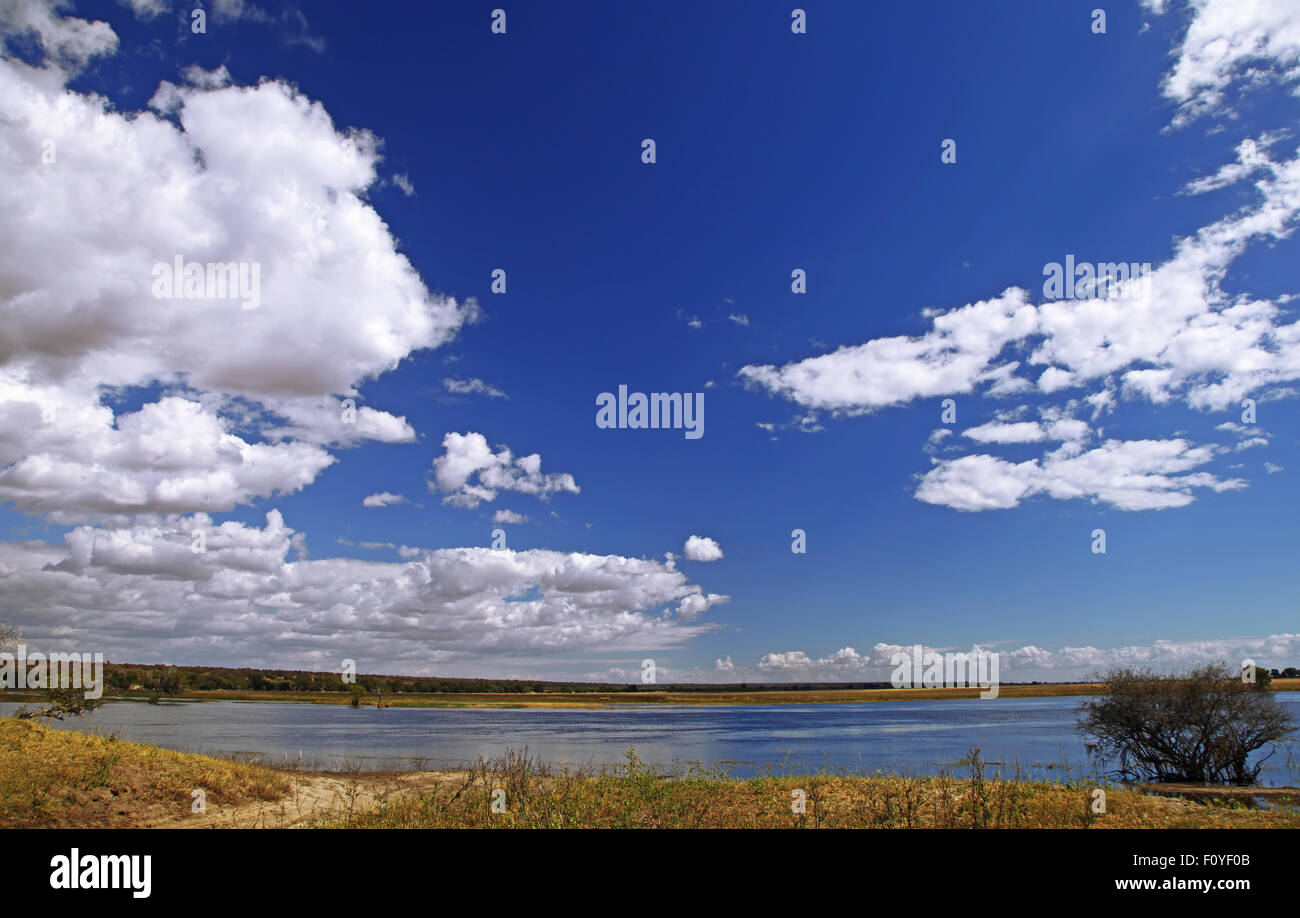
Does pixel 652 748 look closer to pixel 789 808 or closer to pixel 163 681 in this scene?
pixel 789 808

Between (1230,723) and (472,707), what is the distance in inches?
5297

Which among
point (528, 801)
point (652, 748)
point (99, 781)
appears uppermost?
point (528, 801)

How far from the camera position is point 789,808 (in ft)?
52.7

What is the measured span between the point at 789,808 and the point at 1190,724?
19935 millimetres

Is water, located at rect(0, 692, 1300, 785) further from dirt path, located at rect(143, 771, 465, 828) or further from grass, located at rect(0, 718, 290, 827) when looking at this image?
grass, located at rect(0, 718, 290, 827)

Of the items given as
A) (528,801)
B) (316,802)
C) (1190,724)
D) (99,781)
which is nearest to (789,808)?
(528,801)

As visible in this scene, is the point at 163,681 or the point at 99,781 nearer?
the point at 99,781

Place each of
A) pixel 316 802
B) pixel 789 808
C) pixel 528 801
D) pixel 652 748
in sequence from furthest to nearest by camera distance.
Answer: pixel 652 748, pixel 316 802, pixel 789 808, pixel 528 801

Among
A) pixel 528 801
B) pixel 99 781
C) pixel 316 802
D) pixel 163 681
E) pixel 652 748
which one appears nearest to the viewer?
pixel 528 801

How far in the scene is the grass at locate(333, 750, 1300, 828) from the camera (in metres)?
13.3

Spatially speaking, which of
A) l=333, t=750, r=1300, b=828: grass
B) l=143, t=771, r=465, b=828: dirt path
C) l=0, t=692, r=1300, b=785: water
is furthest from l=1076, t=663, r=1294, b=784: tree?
l=143, t=771, r=465, b=828: dirt path
